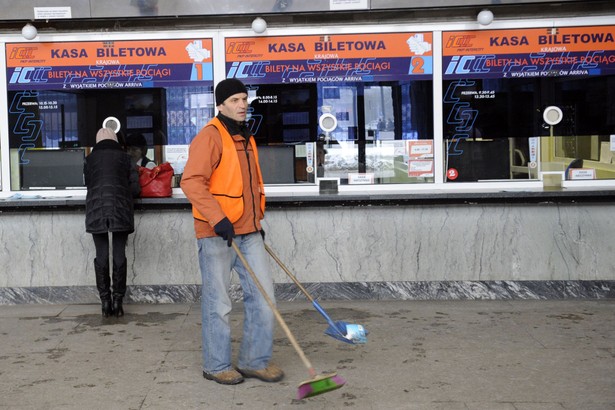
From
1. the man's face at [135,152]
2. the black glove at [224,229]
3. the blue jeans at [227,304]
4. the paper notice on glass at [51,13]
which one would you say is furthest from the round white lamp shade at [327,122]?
the black glove at [224,229]

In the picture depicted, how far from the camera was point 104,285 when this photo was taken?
25.9 feet

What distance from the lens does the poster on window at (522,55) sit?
880 cm

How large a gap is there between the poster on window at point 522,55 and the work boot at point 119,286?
3.61m

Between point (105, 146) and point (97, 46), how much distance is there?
1523 mm

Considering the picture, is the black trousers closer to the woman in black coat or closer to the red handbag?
the woman in black coat

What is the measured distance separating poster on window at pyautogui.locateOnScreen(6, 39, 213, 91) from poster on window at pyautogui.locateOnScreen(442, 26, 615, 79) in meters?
2.43

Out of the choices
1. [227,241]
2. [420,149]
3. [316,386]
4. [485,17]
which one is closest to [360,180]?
[420,149]

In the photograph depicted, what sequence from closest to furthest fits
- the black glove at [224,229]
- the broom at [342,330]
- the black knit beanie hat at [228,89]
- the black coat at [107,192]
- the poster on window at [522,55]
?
the black glove at [224,229], the black knit beanie hat at [228,89], the broom at [342,330], the black coat at [107,192], the poster on window at [522,55]

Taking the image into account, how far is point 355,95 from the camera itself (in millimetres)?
8867

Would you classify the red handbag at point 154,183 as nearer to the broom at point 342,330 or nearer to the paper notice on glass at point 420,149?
the paper notice on glass at point 420,149

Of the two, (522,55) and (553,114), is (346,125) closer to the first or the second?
(522,55)

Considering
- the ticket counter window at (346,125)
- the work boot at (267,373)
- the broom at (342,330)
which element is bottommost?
the work boot at (267,373)

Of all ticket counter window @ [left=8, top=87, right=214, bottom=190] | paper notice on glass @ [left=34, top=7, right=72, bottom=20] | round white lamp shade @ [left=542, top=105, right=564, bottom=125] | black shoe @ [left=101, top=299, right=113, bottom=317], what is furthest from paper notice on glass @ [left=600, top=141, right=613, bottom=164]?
paper notice on glass @ [left=34, top=7, right=72, bottom=20]

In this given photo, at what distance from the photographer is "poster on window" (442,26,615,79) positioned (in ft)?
28.9
